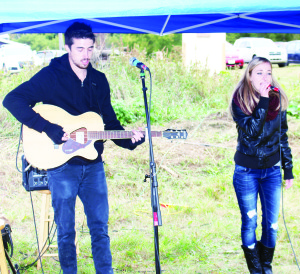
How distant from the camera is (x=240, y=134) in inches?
125

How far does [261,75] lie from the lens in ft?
10.3

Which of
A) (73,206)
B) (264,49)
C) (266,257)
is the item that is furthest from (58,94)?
(264,49)

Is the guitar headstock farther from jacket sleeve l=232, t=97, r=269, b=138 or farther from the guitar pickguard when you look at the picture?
the guitar pickguard

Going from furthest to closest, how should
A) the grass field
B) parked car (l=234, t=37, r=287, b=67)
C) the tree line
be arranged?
the tree line < parked car (l=234, t=37, r=287, b=67) < the grass field

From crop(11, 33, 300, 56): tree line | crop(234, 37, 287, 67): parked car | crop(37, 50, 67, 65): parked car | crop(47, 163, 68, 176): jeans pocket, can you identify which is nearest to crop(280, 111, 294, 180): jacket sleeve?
crop(47, 163, 68, 176): jeans pocket

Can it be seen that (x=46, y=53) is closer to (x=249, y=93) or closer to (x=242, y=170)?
(x=249, y=93)

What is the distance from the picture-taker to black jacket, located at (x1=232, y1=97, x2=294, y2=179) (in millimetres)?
2980

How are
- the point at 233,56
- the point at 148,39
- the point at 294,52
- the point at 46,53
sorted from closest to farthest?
the point at 46,53 < the point at 233,56 < the point at 294,52 < the point at 148,39

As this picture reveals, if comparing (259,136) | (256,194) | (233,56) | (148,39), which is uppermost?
(148,39)

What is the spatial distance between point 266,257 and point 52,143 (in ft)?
6.67

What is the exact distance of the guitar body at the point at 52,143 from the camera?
303 cm

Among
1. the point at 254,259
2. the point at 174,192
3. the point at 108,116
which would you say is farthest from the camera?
the point at 174,192

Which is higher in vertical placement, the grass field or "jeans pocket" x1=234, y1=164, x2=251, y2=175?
"jeans pocket" x1=234, y1=164, x2=251, y2=175

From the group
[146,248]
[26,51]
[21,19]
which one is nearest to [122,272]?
[146,248]
